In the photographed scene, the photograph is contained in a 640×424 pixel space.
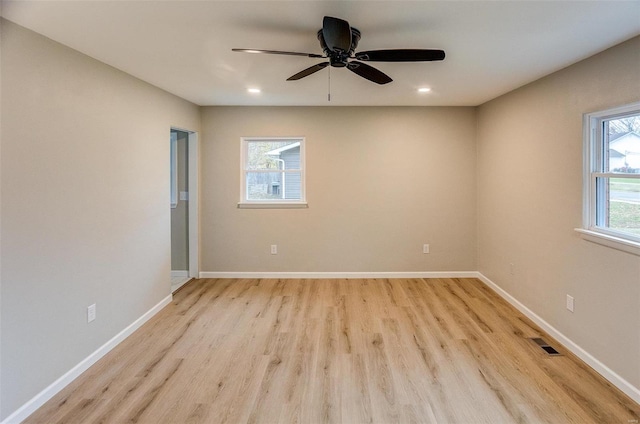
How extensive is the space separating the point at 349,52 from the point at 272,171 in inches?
115

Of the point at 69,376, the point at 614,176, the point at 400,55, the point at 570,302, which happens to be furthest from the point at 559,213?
the point at 69,376

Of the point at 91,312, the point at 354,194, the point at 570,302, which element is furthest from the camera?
the point at 354,194

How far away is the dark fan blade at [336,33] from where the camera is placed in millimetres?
1727

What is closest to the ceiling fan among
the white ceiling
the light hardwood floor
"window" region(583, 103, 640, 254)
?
the white ceiling

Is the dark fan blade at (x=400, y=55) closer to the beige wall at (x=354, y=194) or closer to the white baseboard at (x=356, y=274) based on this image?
the beige wall at (x=354, y=194)

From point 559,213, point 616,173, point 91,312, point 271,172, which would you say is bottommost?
point 91,312

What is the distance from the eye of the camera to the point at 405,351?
2807 mm

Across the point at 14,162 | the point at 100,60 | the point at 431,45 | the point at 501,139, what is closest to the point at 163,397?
the point at 14,162

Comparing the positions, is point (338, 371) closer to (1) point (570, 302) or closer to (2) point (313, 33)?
(1) point (570, 302)

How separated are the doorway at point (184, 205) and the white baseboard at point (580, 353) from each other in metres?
4.02

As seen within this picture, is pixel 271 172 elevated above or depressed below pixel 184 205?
above

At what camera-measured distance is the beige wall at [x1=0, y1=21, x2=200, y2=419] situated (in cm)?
202

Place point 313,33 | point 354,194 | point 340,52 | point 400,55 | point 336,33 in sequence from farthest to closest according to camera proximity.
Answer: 1. point 354,194
2. point 313,33
3. point 400,55
4. point 340,52
5. point 336,33

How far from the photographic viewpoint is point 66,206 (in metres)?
2.41
